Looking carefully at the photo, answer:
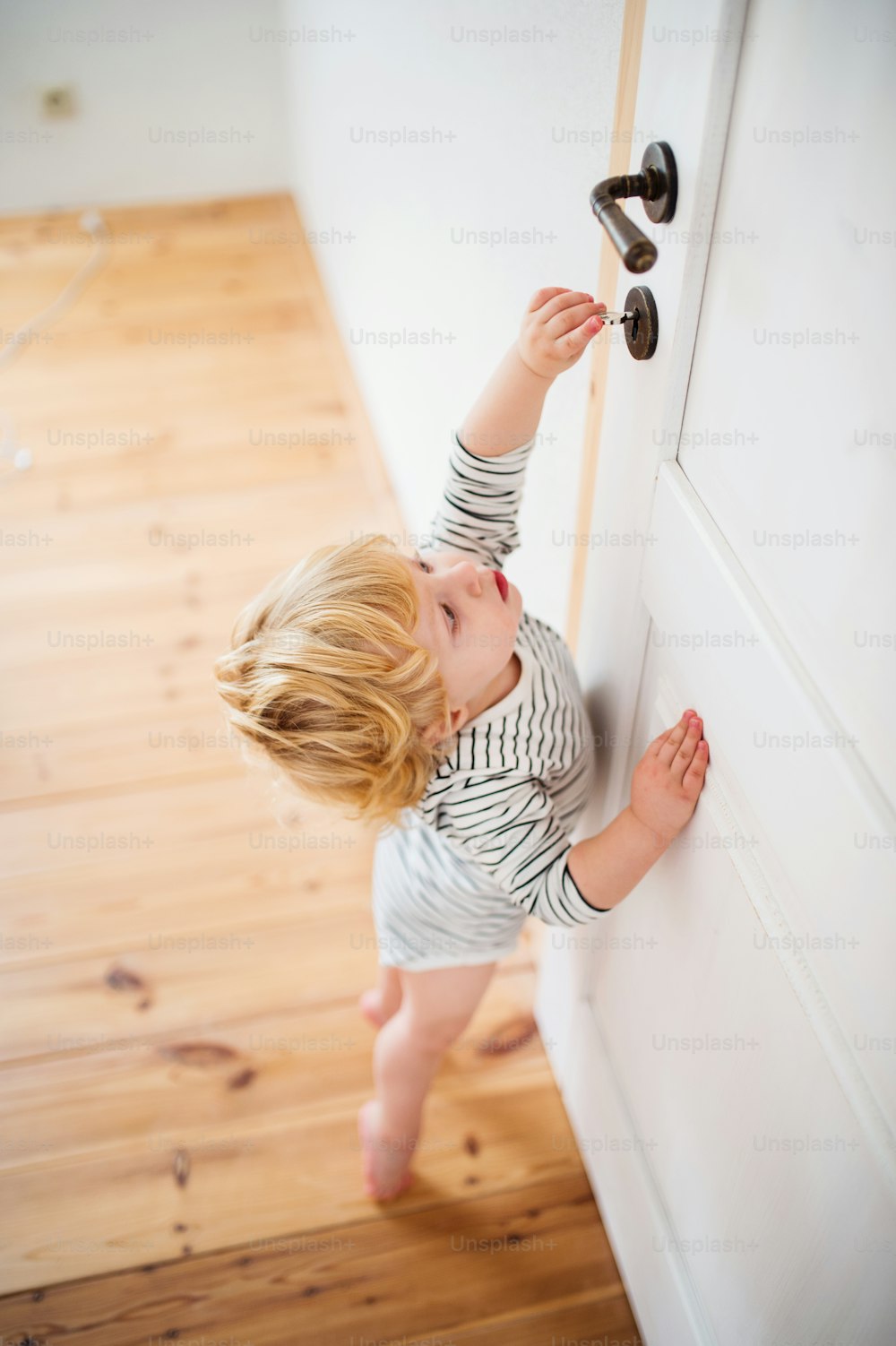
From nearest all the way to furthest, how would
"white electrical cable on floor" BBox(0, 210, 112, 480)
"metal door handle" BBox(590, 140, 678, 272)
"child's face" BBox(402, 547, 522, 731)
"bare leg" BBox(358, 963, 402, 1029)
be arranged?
"metal door handle" BBox(590, 140, 678, 272) → "child's face" BBox(402, 547, 522, 731) → "bare leg" BBox(358, 963, 402, 1029) → "white electrical cable on floor" BBox(0, 210, 112, 480)

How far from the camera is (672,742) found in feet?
2.52

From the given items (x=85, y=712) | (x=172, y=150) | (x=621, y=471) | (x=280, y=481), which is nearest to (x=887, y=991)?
(x=621, y=471)

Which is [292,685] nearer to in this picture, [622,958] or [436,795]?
[436,795]

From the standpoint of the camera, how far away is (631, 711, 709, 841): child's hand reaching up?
753mm

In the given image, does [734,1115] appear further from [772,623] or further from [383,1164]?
[383,1164]

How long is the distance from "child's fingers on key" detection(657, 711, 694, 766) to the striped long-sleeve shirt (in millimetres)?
143

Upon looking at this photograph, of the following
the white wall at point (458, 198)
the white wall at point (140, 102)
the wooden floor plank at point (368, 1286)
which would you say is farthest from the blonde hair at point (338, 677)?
the white wall at point (140, 102)

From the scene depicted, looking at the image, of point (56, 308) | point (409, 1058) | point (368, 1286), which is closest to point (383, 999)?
point (409, 1058)

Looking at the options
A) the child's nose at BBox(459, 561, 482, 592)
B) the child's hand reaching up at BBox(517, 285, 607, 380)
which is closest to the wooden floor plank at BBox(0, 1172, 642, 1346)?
the child's nose at BBox(459, 561, 482, 592)

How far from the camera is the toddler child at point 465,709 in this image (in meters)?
0.81

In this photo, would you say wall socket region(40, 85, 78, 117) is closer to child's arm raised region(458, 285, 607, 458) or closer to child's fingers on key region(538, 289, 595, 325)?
child's arm raised region(458, 285, 607, 458)

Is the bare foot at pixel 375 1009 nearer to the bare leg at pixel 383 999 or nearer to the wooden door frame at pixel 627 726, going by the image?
the bare leg at pixel 383 999

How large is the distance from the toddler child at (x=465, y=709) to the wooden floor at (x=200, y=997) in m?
0.25

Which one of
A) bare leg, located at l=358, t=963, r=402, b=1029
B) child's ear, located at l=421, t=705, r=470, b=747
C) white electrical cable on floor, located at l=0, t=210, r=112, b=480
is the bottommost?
bare leg, located at l=358, t=963, r=402, b=1029
